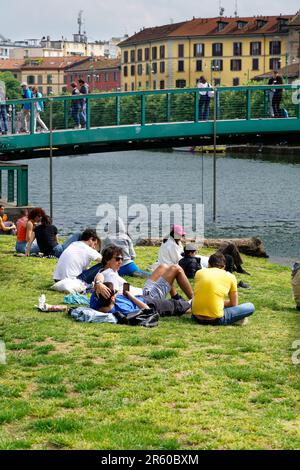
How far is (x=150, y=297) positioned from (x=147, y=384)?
4.05 metres

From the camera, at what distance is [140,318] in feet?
46.2

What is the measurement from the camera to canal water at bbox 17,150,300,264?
123ft

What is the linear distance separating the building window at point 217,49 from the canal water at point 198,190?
215 feet

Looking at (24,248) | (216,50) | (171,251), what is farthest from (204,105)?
(216,50)

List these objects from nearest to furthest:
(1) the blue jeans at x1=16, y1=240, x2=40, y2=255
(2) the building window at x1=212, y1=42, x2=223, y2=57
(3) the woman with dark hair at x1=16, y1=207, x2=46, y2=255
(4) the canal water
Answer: (3) the woman with dark hair at x1=16, y1=207, x2=46, y2=255 < (1) the blue jeans at x1=16, y1=240, x2=40, y2=255 < (4) the canal water < (2) the building window at x1=212, y1=42, x2=223, y2=57

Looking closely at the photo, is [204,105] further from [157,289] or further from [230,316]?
[230,316]

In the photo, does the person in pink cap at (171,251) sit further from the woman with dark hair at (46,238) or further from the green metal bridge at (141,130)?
the green metal bridge at (141,130)

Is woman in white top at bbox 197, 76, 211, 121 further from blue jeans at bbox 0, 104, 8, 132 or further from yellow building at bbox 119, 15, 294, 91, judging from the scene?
yellow building at bbox 119, 15, 294, 91

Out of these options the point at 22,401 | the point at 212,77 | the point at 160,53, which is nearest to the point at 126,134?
the point at 22,401

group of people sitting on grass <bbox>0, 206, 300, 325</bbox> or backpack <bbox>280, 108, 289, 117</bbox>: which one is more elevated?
backpack <bbox>280, 108, 289, 117</bbox>

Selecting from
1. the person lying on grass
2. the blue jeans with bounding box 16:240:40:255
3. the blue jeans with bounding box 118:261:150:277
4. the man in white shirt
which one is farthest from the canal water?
the person lying on grass

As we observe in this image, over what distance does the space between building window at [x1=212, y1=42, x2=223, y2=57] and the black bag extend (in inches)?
5725
